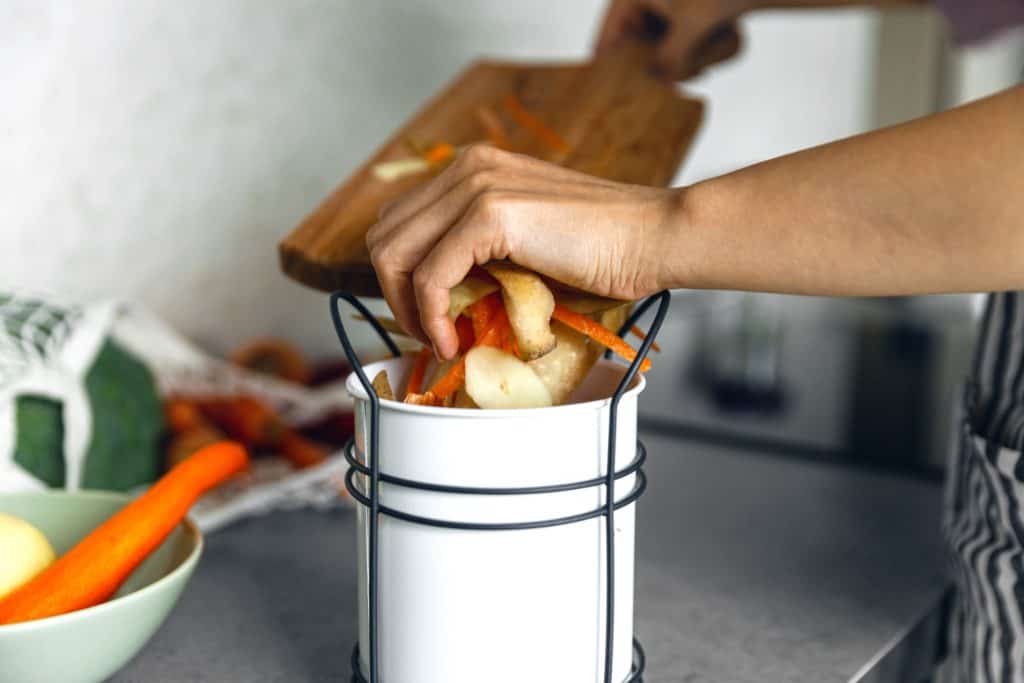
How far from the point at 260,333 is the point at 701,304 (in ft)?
3.83

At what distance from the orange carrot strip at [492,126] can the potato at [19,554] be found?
47 cm

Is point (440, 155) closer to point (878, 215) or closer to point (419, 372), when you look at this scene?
point (419, 372)

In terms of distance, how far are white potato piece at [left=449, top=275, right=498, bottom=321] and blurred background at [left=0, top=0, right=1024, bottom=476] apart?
1.89 ft

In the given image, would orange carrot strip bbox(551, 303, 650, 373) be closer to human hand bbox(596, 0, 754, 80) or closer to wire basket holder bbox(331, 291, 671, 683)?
wire basket holder bbox(331, 291, 671, 683)

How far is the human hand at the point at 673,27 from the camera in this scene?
1.07 m

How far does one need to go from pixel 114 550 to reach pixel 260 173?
64 cm

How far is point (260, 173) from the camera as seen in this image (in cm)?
117

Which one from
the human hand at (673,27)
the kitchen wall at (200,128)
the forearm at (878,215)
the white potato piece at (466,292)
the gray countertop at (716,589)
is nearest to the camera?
the forearm at (878,215)

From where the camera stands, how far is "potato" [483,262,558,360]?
0.54 m

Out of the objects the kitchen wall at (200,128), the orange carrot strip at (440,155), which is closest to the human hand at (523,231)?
the orange carrot strip at (440,155)

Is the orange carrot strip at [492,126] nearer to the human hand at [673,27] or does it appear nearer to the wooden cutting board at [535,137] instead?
the wooden cutting board at [535,137]

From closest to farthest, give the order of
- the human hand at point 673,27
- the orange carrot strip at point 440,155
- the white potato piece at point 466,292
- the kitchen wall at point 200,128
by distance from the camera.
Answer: the white potato piece at point 466,292 < the orange carrot strip at point 440,155 < the kitchen wall at point 200,128 < the human hand at point 673,27

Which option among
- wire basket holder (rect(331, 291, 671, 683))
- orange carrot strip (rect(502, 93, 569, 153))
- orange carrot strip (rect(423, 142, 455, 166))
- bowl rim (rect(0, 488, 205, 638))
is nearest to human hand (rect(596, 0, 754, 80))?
orange carrot strip (rect(502, 93, 569, 153))

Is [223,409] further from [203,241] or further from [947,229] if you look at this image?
[947,229]
